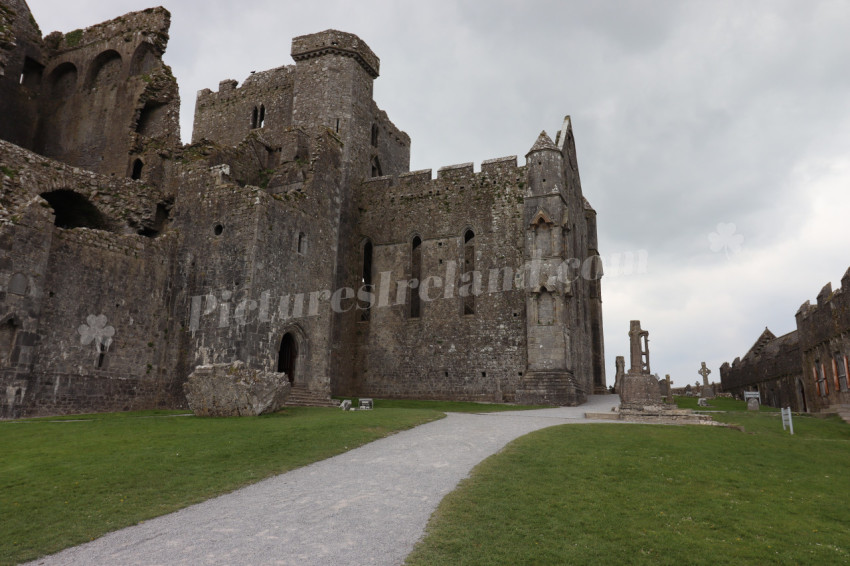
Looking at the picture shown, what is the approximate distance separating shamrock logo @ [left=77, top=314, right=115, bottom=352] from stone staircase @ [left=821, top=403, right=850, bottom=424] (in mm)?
26107

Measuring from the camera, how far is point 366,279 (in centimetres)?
2947

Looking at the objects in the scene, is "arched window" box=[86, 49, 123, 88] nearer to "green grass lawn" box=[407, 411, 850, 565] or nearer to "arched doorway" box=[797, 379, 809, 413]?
"green grass lawn" box=[407, 411, 850, 565]

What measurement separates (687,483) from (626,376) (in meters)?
12.8

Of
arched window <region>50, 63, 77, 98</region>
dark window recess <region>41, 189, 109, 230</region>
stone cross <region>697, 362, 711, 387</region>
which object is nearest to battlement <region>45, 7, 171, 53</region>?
arched window <region>50, 63, 77, 98</region>

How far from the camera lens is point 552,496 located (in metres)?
7.66

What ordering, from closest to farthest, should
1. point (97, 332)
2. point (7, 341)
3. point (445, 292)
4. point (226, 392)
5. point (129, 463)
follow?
point (129, 463)
point (226, 392)
point (7, 341)
point (97, 332)
point (445, 292)

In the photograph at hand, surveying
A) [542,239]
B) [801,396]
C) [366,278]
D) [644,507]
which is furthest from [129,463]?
[801,396]

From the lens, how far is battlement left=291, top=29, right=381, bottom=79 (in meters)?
30.2

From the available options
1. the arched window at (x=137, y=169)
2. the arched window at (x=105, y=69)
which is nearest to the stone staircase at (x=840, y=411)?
the arched window at (x=137, y=169)

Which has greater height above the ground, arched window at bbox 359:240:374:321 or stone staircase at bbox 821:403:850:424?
arched window at bbox 359:240:374:321

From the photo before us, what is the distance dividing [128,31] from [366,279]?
17089mm

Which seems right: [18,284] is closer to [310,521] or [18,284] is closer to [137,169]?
[137,169]

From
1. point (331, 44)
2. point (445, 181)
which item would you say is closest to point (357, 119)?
point (331, 44)

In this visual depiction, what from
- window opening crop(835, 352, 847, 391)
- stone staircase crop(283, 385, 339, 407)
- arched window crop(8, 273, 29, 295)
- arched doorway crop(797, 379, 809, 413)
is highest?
arched window crop(8, 273, 29, 295)
